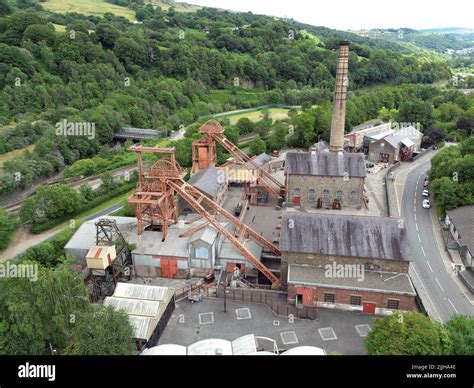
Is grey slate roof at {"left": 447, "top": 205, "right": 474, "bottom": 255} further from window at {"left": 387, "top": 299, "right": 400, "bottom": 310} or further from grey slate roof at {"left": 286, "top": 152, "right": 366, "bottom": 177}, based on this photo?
window at {"left": 387, "top": 299, "right": 400, "bottom": 310}

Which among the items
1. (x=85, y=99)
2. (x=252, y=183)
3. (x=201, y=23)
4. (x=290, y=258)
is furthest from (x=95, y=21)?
(x=290, y=258)

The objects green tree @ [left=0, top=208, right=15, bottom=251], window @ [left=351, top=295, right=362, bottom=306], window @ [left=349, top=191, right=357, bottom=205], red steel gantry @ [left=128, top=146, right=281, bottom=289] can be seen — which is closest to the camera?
window @ [left=351, top=295, right=362, bottom=306]

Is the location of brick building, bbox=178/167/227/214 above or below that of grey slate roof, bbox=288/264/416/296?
above

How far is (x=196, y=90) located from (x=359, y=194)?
2566 inches

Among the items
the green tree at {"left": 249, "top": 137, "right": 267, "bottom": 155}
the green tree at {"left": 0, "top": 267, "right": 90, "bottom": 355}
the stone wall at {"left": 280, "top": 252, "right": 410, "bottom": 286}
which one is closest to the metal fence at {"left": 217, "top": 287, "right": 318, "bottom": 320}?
the stone wall at {"left": 280, "top": 252, "right": 410, "bottom": 286}

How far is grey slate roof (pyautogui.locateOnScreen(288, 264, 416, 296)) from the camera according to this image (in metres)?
27.6

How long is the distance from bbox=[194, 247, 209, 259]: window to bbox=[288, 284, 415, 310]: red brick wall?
8020mm

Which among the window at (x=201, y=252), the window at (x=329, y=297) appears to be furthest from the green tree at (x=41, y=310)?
the window at (x=329, y=297)

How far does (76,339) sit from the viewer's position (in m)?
21.1

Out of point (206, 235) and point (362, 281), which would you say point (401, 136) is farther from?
point (206, 235)

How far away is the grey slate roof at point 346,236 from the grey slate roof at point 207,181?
14.6 meters

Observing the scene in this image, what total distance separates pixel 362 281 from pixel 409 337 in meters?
8.61

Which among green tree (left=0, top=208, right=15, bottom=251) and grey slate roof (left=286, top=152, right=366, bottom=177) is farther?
grey slate roof (left=286, top=152, right=366, bottom=177)

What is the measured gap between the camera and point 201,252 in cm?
3281
